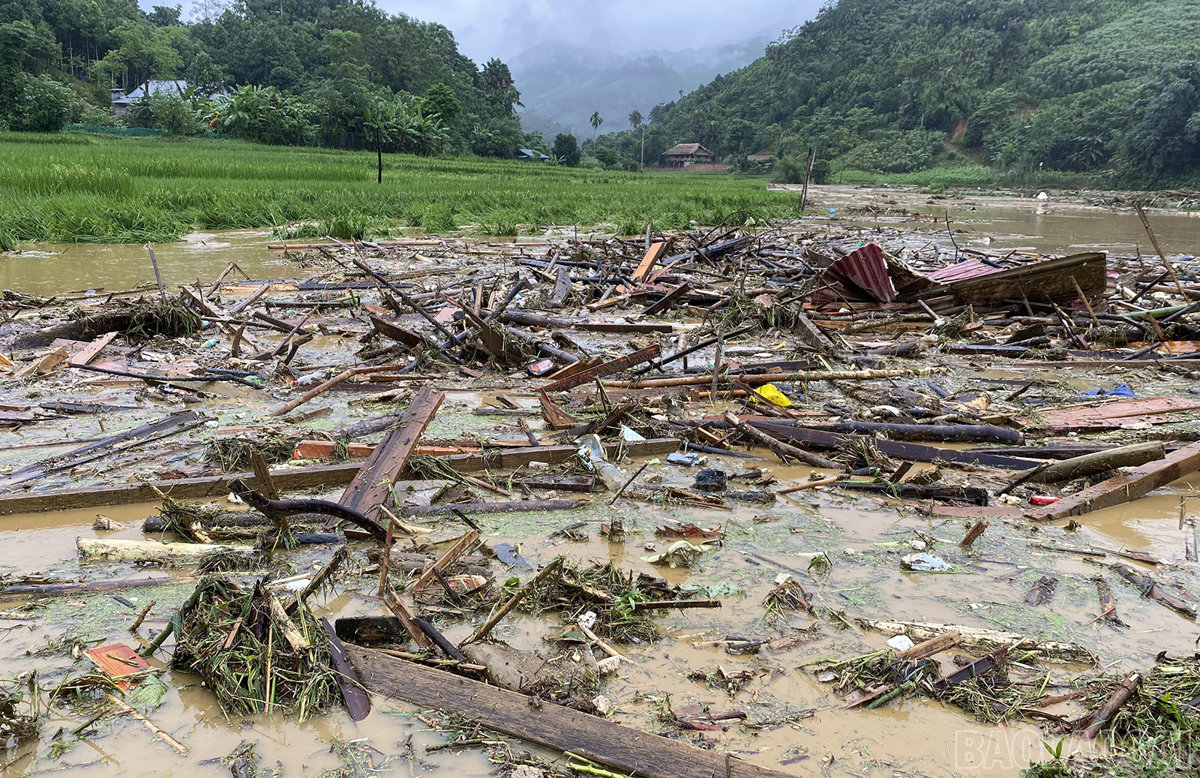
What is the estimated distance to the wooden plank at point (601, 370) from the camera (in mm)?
5664

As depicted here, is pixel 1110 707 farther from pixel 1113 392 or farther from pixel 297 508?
pixel 1113 392

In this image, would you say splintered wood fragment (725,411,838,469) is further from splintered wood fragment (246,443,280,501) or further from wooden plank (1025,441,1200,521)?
splintered wood fragment (246,443,280,501)

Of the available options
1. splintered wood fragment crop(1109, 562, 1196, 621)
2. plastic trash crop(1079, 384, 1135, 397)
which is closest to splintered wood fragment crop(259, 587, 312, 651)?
splintered wood fragment crop(1109, 562, 1196, 621)

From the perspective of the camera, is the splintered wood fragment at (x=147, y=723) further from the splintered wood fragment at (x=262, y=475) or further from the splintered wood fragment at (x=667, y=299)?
the splintered wood fragment at (x=667, y=299)

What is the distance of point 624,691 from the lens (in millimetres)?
2354

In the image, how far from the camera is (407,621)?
253 cm

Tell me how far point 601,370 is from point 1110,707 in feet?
13.1

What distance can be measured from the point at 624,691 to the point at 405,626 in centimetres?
81

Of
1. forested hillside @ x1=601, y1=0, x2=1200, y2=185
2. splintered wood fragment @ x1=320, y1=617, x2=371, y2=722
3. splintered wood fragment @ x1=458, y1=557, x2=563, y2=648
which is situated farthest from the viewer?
forested hillside @ x1=601, y1=0, x2=1200, y2=185

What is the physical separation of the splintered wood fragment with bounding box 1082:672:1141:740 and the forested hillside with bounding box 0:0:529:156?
45703 mm

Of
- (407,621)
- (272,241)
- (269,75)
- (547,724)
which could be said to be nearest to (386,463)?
(407,621)

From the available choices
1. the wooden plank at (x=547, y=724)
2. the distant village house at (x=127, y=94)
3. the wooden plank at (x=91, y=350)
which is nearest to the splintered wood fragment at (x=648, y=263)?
the wooden plank at (x=91, y=350)

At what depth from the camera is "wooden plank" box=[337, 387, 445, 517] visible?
11.6ft

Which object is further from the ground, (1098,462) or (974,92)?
(974,92)
